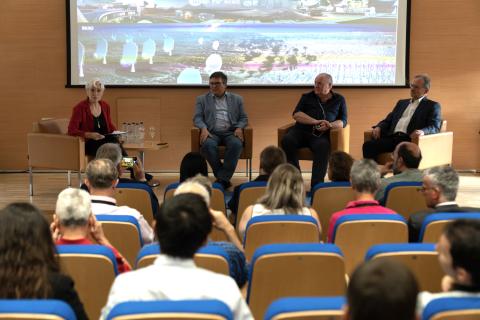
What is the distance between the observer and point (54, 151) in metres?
7.80

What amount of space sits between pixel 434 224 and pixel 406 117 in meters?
4.71

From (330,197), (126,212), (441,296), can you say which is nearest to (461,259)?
(441,296)

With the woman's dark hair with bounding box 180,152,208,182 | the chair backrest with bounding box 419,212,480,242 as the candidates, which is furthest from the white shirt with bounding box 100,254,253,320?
the woman's dark hair with bounding box 180,152,208,182

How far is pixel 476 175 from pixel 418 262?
6944 mm

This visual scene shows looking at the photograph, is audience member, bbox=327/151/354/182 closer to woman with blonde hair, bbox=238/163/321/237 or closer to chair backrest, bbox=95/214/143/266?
woman with blonde hair, bbox=238/163/321/237

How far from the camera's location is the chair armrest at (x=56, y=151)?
300 inches

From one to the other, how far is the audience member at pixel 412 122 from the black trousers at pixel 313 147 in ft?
1.58

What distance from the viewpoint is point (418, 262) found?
277 cm

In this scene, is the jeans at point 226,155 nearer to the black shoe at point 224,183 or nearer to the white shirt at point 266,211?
the black shoe at point 224,183

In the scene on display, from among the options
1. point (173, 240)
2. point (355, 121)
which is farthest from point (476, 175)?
point (173, 240)

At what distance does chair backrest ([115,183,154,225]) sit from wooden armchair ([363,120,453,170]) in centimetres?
355

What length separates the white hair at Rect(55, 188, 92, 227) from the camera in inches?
118

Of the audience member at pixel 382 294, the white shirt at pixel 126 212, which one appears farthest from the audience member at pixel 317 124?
the audience member at pixel 382 294

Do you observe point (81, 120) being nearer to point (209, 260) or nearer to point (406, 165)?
point (406, 165)
